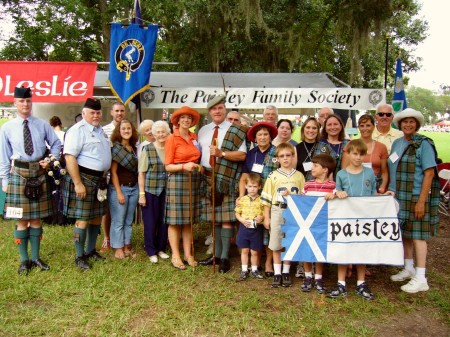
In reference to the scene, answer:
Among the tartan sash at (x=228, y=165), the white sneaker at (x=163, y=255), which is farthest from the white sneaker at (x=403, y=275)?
the white sneaker at (x=163, y=255)

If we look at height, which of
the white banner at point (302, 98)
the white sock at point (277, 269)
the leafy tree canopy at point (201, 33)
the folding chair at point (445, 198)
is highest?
the leafy tree canopy at point (201, 33)

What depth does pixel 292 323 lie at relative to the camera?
11.0 ft

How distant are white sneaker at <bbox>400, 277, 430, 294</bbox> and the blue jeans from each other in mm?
3091

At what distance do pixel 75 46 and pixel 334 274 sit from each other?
1344 cm

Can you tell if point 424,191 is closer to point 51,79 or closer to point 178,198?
point 178,198

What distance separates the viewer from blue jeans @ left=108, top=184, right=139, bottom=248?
15.6ft

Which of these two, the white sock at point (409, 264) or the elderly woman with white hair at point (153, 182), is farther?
the elderly woman with white hair at point (153, 182)

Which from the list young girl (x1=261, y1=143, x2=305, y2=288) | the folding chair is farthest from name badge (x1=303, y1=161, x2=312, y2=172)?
the folding chair

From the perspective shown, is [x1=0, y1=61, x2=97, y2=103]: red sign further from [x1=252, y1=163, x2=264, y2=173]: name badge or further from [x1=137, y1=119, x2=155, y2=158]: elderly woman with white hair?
[x1=252, y1=163, x2=264, y2=173]: name badge

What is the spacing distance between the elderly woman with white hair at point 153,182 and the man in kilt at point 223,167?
1.58 feet

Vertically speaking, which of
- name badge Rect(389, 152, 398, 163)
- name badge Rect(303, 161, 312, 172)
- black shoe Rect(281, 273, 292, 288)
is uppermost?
name badge Rect(389, 152, 398, 163)

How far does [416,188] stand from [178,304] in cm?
258

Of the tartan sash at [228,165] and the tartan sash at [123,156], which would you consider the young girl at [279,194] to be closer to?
the tartan sash at [228,165]

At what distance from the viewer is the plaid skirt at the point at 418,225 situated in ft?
13.3
